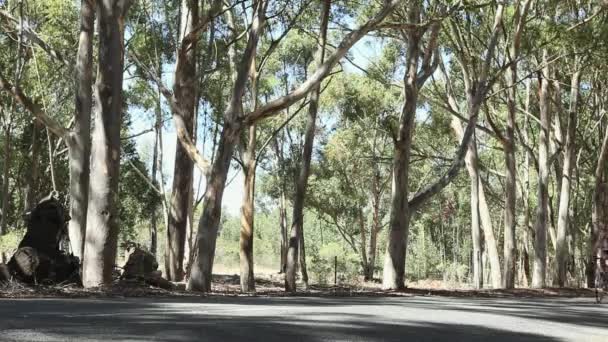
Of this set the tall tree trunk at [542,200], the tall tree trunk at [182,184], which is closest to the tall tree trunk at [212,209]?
the tall tree trunk at [182,184]

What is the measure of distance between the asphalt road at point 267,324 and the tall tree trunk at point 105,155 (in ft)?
14.5

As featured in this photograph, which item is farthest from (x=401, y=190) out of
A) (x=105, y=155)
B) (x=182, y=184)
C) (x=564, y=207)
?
Answer: (x=564, y=207)

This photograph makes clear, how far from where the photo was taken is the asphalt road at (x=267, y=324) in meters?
5.47

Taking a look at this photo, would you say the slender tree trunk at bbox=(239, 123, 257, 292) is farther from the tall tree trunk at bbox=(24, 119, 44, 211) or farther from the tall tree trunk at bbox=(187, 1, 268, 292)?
the tall tree trunk at bbox=(24, 119, 44, 211)

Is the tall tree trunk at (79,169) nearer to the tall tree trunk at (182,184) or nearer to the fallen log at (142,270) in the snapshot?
the fallen log at (142,270)

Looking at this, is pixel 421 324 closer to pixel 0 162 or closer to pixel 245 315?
pixel 245 315

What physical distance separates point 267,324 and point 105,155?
7396 mm

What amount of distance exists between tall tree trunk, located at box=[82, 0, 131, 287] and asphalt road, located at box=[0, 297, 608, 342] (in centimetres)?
442

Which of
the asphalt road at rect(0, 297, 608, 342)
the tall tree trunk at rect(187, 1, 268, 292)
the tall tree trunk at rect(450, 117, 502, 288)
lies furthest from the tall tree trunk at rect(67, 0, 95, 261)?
the tall tree trunk at rect(450, 117, 502, 288)

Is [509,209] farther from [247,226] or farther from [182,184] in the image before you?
[182,184]

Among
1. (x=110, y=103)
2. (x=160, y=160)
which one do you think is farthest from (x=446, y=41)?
(x=110, y=103)

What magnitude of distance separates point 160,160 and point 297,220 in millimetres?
12854

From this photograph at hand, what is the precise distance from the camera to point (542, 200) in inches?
961

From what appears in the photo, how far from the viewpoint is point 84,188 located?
15945 millimetres
